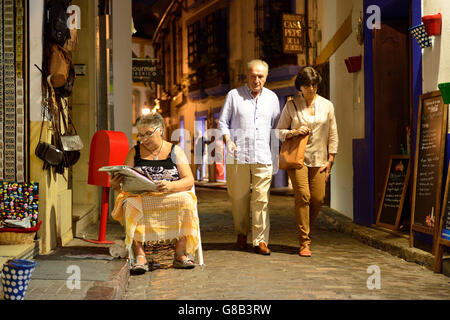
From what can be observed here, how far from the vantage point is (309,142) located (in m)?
6.46

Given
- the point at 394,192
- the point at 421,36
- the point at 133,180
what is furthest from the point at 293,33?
the point at 133,180

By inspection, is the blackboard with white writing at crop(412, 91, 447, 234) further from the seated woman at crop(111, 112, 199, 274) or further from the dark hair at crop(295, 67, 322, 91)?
the seated woman at crop(111, 112, 199, 274)

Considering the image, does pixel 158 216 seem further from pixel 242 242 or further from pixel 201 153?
pixel 201 153

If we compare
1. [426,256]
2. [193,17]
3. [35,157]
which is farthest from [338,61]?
[193,17]

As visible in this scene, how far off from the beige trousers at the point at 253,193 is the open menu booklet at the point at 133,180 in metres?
1.48

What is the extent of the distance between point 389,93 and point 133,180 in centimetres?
469

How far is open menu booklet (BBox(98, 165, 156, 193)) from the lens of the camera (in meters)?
5.10

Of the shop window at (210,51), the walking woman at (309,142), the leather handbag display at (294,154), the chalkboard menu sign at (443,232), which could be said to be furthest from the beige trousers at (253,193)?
the shop window at (210,51)

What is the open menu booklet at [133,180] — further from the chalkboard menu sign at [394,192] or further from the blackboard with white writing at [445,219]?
the chalkboard menu sign at [394,192]

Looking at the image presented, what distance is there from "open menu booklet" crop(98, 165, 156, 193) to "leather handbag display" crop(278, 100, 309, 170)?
66.5 inches

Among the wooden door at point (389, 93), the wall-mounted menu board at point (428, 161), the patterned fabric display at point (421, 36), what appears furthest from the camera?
the wooden door at point (389, 93)

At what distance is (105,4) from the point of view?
9234mm

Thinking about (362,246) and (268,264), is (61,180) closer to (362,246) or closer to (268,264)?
(268,264)

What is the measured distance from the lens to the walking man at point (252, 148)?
6426 millimetres
